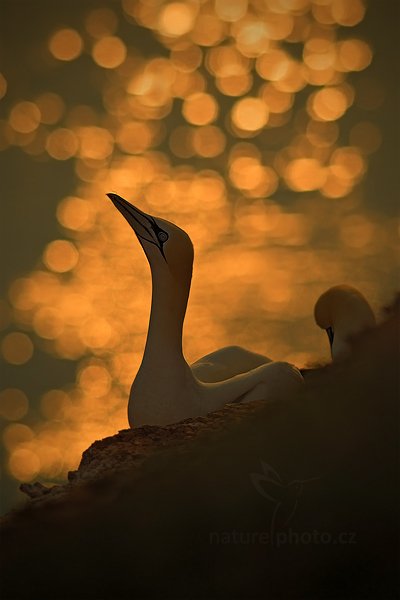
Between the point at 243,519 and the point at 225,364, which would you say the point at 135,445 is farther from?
the point at 225,364

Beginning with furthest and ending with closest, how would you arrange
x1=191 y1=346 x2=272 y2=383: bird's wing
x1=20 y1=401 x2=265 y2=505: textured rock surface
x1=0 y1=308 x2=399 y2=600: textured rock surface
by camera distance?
x1=191 y1=346 x2=272 y2=383: bird's wing, x1=20 y1=401 x2=265 y2=505: textured rock surface, x1=0 y1=308 x2=399 y2=600: textured rock surface

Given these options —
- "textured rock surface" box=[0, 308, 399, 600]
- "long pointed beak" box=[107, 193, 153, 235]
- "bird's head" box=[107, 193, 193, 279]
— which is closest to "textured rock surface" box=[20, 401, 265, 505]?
"textured rock surface" box=[0, 308, 399, 600]

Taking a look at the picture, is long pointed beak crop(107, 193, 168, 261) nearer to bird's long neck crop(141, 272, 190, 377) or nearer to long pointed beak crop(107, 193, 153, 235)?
long pointed beak crop(107, 193, 153, 235)

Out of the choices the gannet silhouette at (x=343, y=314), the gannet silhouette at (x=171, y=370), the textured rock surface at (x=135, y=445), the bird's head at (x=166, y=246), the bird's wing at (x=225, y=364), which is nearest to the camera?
the textured rock surface at (x=135, y=445)

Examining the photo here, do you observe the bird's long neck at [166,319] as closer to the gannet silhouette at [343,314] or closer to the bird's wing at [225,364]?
the bird's wing at [225,364]

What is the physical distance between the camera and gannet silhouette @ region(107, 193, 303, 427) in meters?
7.88

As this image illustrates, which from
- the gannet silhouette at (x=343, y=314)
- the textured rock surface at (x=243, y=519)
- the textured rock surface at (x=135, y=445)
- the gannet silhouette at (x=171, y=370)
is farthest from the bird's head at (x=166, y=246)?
the gannet silhouette at (x=343, y=314)

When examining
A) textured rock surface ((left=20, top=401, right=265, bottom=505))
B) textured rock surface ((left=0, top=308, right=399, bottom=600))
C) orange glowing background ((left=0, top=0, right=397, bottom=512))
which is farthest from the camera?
orange glowing background ((left=0, top=0, right=397, bottom=512))

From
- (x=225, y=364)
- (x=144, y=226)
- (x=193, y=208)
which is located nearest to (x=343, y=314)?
(x=225, y=364)

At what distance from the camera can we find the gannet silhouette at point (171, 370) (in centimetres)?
788

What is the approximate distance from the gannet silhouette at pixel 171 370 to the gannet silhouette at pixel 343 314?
2.04 meters

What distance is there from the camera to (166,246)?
799 cm

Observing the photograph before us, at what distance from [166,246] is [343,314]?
2.97 metres

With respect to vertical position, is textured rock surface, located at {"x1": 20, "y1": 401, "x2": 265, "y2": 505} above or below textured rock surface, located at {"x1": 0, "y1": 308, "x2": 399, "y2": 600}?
above
